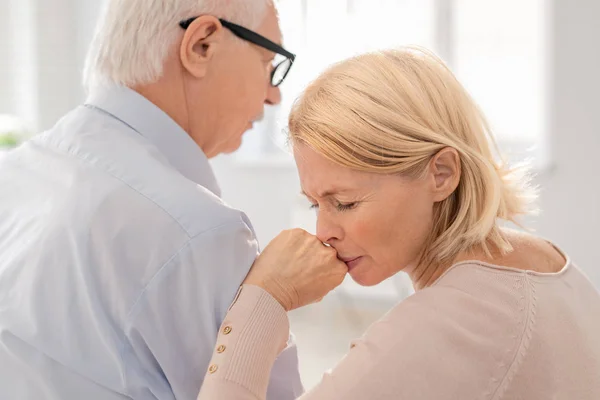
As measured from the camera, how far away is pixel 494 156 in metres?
1.31

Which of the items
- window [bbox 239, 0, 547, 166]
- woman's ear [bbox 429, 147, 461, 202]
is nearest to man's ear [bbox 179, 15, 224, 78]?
woman's ear [bbox 429, 147, 461, 202]

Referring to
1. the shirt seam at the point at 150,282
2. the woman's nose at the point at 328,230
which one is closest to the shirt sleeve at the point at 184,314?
the shirt seam at the point at 150,282

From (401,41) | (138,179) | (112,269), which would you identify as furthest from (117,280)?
(401,41)

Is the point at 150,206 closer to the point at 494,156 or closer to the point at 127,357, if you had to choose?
the point at 127,357

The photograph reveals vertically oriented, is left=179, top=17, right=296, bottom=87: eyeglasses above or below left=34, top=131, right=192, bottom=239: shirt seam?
above

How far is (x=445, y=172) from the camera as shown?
1.18m

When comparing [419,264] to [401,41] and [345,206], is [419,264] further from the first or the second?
[401,41]

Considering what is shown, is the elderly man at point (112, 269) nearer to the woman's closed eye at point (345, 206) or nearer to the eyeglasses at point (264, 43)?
the woman's closed eye at point (345, 206)

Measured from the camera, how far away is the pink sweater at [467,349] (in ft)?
3.20

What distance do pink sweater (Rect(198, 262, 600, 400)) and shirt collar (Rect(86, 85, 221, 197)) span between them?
34 centimetres

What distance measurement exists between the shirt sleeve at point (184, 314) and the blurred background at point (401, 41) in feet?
8.35

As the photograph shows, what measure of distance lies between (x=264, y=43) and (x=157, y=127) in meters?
0.33

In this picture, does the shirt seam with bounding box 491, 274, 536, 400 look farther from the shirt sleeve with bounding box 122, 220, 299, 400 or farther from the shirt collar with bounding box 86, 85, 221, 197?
the shirt collar with bounding box 86, 85, 221, 197

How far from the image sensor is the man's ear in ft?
4.53
